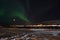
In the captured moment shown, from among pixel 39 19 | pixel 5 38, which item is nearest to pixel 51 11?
pixel 39 19

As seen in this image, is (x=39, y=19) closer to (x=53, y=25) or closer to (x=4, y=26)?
(x=53, y=25)

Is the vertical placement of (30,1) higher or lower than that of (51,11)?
higher

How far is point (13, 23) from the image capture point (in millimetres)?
1935

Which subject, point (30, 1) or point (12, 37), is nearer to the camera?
point (12, 37)

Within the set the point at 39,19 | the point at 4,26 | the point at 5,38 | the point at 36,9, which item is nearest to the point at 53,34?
the point at 39,19

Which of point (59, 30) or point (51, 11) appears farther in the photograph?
point (51, 11)

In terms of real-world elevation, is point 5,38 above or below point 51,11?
below

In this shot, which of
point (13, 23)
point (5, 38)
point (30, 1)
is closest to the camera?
point (5, 38)

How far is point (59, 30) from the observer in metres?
1.81

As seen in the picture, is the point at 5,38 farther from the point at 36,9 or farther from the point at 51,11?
the point at 51,11

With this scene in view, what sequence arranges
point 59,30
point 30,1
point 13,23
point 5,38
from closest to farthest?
point 5,38 → point 59,30 → point 13,23 → point 30,1

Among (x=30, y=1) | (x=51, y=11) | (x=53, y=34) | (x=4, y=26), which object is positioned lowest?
(x=53, y=34)

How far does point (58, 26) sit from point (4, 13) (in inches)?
37.9

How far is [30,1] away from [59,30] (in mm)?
723
